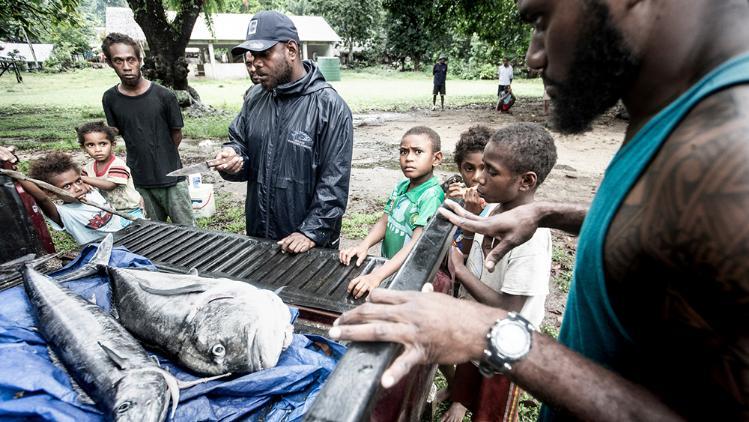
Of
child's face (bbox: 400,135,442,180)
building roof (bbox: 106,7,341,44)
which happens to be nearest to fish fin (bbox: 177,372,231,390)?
child's face (bbox: 400,135,442,180)

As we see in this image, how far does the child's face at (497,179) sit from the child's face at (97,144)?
11.3 feet

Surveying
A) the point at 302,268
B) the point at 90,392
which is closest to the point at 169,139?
the point at 302,268

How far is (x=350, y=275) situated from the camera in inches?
89.2

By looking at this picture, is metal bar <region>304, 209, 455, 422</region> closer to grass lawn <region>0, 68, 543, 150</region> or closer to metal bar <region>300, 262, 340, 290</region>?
metal bar <region>300, 262, 340, 290</region>

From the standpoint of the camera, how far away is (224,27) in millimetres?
36594

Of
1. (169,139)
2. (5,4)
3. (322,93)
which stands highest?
(5,4)

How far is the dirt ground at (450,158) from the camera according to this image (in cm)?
617

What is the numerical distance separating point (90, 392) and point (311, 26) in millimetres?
43427

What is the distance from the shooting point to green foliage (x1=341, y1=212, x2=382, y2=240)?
5.04 m

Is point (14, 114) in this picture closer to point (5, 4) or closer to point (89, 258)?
point (5, 4)

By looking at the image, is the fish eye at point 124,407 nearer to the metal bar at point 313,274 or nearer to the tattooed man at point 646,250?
the tattooed man at point 646,250

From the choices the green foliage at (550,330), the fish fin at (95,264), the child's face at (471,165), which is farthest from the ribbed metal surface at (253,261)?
the green foliage at (550,330)

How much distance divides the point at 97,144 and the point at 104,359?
9.48 ft

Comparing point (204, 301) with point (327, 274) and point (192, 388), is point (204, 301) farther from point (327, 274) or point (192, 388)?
point (327, 274)
